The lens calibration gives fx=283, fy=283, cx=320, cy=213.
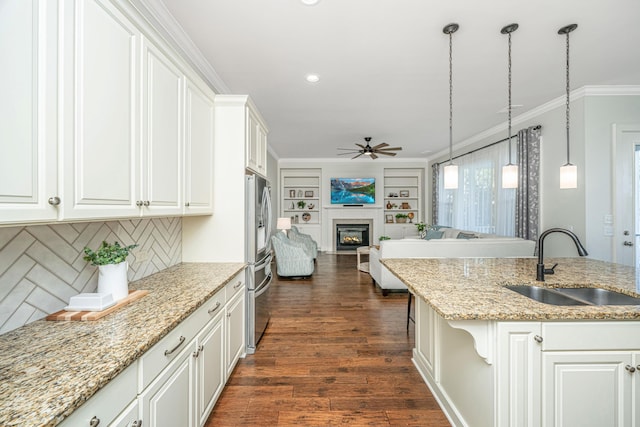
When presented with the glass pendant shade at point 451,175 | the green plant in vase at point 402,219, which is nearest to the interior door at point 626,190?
the glass pendant shade at point 451,175

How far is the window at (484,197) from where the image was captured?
505 cm

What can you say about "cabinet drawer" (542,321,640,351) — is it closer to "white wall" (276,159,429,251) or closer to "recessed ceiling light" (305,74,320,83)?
"recessed ceiling light" (305,74,320,83)

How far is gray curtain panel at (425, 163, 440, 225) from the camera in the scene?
25.5 feet

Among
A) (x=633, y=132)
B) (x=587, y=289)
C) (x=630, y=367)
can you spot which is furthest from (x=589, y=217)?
(x=630, y=367)

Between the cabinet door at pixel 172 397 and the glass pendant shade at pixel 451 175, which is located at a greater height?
the glass pendant shade at pixel 451 175

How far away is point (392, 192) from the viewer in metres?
8.82

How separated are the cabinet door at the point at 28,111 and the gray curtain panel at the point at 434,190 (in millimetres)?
7960

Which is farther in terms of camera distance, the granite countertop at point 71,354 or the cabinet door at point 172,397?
the cabinet door at point 172,397

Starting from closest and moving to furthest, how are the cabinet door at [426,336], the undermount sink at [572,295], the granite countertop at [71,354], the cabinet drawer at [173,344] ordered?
the granite countertop at [71,354] < the cabinet drawer at [173,344] < the undermount sink at [572,295] < the cabinet door at [426,336]

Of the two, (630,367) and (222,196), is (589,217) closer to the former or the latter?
(630,367)

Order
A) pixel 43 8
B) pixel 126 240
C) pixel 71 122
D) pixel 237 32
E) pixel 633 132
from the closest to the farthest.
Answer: pixel 43 8
pixel 71 122
pixel 126 240
pixel 237 32
pixel 633 132

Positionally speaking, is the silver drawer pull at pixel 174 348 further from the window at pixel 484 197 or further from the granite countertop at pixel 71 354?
the window at pixel 484 197

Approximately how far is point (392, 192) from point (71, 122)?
8.41 metres

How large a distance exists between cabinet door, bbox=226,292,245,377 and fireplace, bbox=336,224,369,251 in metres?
6.24
